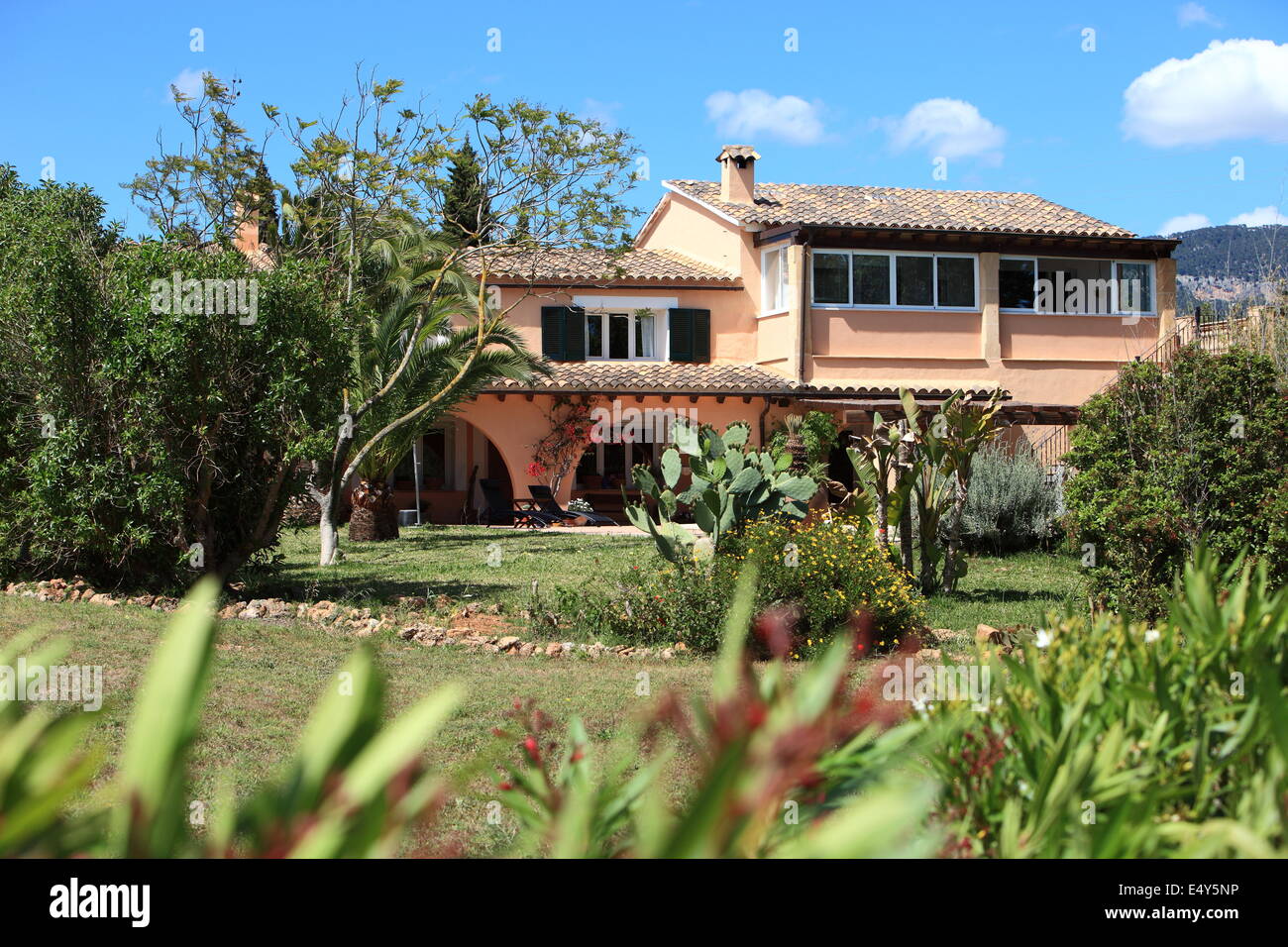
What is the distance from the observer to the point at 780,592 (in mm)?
10352

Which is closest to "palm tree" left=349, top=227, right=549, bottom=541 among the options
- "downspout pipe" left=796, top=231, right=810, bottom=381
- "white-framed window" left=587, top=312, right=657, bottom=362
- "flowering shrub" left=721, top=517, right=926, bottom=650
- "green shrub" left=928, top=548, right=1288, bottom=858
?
"white-framed window" left=587, top=312, right=657, bottom=362

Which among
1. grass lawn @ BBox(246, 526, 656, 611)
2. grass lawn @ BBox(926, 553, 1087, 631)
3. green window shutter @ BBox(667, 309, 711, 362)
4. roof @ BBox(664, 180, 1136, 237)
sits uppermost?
roof @ BBox(664, 180, 1136, 237)

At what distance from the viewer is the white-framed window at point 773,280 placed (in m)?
26.1

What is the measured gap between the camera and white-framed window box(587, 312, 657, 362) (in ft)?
89.8

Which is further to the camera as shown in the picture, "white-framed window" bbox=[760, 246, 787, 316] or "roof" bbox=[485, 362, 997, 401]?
"white-framed window" bbox=[760, 246, 787, 316]

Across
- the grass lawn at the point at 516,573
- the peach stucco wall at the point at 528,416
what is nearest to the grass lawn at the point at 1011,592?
the grass lawn at the point at 516,573

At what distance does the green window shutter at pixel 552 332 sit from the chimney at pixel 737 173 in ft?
16.7

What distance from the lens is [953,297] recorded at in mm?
26219

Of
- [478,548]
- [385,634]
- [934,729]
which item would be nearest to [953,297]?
[478,548]

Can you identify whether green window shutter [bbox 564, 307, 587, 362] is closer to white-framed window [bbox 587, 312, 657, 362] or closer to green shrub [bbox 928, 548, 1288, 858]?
white-framed window [bbox 587, 312, 657, 362]

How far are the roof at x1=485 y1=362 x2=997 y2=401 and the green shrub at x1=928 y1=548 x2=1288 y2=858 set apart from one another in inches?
867

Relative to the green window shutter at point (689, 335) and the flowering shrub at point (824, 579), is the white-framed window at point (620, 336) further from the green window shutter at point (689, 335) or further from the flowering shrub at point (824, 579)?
the flowering shrub at point (824, 579)

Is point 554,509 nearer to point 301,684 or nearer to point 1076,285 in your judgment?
point 1076,285

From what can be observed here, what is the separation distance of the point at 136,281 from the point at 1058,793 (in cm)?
1131
